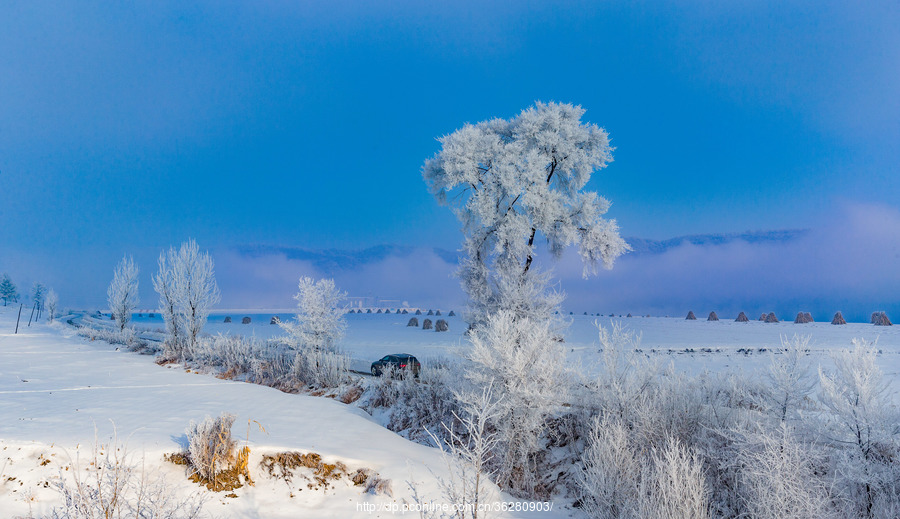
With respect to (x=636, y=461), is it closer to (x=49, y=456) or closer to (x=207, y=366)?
(x=49, y=456)

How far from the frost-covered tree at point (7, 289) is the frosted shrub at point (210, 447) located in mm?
95793

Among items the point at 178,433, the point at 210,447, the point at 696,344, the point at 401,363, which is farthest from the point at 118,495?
the point at 696,344

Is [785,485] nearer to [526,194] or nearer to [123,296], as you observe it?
[526,194]

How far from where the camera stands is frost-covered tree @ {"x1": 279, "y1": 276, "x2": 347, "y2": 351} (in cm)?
1470

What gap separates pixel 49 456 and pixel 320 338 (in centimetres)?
902

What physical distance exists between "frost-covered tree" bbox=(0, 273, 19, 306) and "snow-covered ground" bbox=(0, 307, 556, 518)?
280ft

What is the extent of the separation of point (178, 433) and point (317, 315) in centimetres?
792

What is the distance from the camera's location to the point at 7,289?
73.5 meters

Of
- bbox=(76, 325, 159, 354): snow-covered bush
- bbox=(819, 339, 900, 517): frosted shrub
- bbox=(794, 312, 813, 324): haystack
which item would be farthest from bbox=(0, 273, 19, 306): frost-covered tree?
bbox=(794, 312, 813, 324): haystack

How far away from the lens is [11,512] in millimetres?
4836

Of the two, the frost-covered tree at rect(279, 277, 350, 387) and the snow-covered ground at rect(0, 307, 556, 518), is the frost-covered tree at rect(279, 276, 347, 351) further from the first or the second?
the snow-covered ground at rect(0, 307, 556, 518)

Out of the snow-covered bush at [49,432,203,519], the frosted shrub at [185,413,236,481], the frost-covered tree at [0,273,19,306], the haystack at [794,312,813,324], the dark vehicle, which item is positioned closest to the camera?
the snow-covered bush at [49,432,203,519]

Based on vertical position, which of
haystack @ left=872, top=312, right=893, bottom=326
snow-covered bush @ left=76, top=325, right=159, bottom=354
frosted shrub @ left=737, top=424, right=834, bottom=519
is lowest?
frosted shrub @ left=737, top=424, right=834, bottom=519

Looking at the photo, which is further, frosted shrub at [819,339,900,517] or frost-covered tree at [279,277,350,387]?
frost-covered tree at [279,277,350,387]
